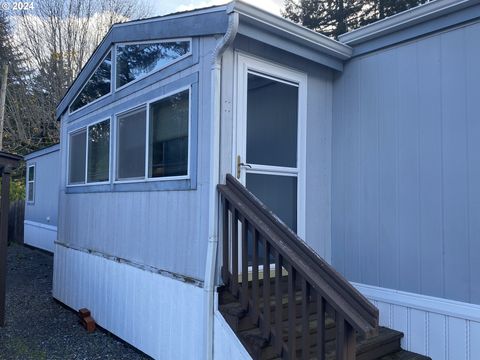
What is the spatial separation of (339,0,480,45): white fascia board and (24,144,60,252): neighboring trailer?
332 inches


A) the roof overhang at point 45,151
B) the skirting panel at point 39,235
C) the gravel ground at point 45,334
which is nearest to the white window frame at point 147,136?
the gravel ground at point 45,334

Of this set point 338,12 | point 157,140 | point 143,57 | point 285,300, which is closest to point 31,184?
point 143,57

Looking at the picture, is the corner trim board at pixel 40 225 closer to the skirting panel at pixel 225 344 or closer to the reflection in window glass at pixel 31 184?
the reflection in window glass at pixel 31 184

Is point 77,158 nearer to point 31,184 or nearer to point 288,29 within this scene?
point 288,29

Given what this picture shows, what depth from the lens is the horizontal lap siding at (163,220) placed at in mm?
3479

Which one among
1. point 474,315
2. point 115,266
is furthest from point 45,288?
point 474,315

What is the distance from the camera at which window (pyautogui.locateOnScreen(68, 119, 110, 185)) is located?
531cm

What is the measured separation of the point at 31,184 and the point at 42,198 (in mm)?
1448

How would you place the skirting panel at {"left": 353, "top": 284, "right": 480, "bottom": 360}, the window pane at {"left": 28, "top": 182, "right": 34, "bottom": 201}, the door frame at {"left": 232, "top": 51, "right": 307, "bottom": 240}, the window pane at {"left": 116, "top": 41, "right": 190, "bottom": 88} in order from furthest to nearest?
the window pane at {"left": 28, "top": 182, "right": 34, "bottom": 201}, the window pane at {"left": 116, "top": 41, "right": 190, "bottom": 88}, the door frame at {"left": 232, "top": 51, "right": 307, "bottom": 240}, the skirting panel at {"left": 353, "top": 284, "right": 480, "bottom": 360}

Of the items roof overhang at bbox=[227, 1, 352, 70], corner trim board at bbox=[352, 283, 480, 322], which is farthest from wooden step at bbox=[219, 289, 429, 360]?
roof overhang at bbox=[227, 1, 352, 70]

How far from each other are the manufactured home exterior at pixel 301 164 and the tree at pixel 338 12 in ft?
39.3

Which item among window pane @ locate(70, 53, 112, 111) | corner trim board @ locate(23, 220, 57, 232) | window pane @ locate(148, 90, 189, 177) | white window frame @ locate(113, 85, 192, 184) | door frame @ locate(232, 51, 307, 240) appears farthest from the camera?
corner trim board @ locate(23, 220, 57, 232)

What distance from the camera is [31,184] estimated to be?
12.5 meters

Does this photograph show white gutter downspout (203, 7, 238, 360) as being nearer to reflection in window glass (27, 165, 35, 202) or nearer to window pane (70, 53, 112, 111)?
window pane (70, 53, 112, 111)
